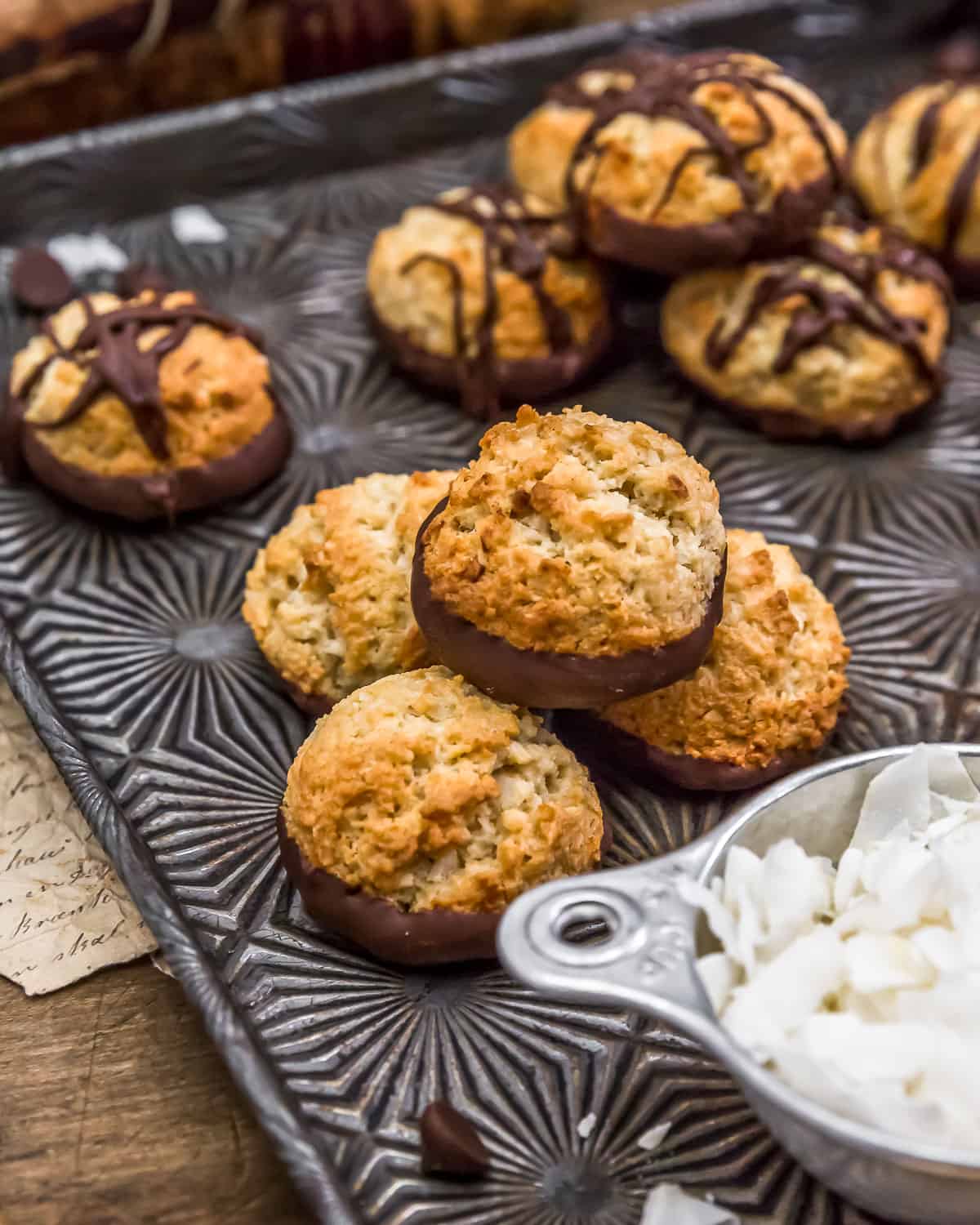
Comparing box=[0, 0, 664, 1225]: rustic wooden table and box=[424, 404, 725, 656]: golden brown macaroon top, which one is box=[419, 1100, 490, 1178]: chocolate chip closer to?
box=[0, 0, 664, 1225]: rustic wooden table

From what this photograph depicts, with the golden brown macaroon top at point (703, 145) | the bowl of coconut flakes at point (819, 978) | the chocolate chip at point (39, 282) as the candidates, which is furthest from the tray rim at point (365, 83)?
the bowl of coconut flakes at point (819, 978)

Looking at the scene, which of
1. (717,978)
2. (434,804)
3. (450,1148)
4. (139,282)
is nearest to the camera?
(717,978)

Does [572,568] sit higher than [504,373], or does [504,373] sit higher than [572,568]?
[572,568]

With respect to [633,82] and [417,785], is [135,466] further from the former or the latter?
[633,82]

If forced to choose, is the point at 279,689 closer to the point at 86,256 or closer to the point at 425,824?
the point at 425,824

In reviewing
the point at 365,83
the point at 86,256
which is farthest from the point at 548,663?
the point at 365,83

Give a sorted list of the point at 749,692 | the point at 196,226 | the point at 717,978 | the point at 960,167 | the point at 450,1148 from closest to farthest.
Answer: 1. the point at 717,978
2. the point at 450,1148
3. the point at 749,692
4. the point at 960,167
5. the point at 196,226

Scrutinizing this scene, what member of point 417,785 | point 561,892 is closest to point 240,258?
point 417,785
